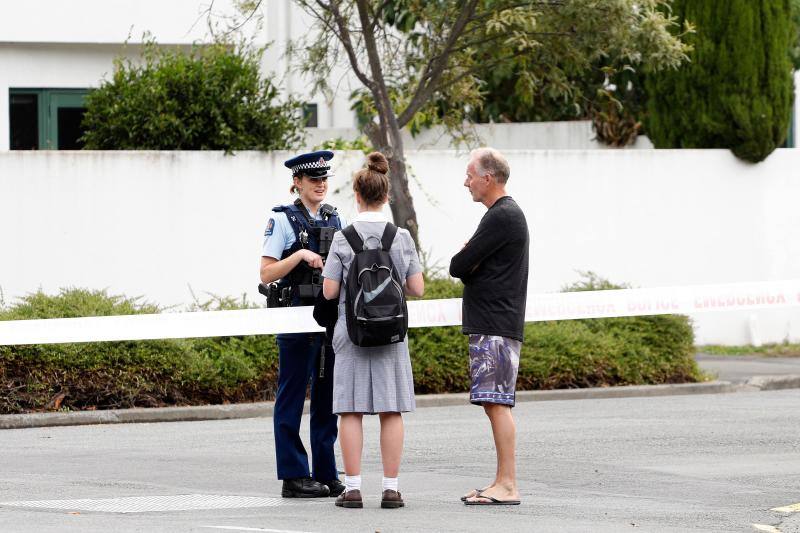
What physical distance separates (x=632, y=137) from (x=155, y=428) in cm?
1222

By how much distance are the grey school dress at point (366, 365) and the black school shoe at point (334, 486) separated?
778mm

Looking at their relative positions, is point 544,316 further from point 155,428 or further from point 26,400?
point 26,400

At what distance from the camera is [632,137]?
887 inches

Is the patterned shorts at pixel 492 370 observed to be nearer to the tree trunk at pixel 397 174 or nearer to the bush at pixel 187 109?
the tree trunk at pixel 397 174

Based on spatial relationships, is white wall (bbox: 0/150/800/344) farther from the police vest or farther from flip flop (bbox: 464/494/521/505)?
flip flop (bbox: 464/494/521/505)

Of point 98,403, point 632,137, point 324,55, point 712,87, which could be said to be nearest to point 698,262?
point 712,87

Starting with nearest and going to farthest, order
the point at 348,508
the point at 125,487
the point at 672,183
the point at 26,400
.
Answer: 1. the point at 348,508
2. the point at 125,487
3. the point at 26,400
4. the point at 672,183

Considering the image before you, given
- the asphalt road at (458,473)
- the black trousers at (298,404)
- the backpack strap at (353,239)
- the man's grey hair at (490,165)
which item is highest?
the man's grey hair at (490,165)

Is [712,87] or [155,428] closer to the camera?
[155,428]

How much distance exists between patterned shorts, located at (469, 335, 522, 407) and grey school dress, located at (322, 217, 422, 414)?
377 millimetres

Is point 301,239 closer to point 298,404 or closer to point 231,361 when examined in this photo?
point 298,404

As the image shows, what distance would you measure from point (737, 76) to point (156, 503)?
528 inches

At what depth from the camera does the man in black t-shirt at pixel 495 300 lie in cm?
789

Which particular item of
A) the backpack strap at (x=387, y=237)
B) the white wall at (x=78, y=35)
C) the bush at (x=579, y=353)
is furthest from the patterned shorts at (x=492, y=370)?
the white wall at (x=78, y=35)
